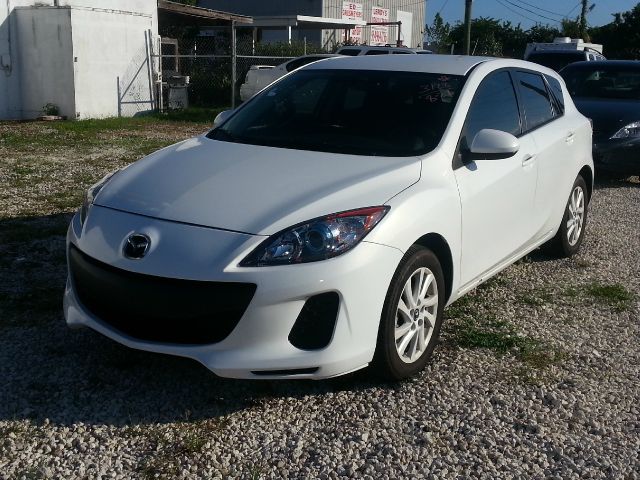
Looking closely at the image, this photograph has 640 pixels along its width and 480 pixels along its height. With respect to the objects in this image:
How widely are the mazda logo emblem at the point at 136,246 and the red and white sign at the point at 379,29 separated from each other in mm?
33832

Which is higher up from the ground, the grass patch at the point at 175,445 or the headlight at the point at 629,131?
the headlight at the point at 629,131

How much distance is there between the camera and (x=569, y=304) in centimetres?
543

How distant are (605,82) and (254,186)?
28.3ft

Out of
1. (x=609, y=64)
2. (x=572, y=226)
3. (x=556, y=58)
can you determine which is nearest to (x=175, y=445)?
(x=572, y=226)

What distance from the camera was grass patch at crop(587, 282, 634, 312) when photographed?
5442 millimetres

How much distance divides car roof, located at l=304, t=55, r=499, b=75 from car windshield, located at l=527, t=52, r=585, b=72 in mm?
12481

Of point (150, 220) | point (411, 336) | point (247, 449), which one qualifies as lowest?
point (247, 449)

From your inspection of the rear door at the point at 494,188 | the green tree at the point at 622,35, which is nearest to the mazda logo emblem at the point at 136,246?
the rear door at the point at 494,188

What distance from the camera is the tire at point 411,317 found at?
3762mm

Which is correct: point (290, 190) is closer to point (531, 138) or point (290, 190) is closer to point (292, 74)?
point (292, 74)

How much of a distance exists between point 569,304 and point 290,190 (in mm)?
2550

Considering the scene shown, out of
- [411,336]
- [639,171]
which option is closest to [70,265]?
[411,336]

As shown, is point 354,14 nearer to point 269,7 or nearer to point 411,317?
point 269,7

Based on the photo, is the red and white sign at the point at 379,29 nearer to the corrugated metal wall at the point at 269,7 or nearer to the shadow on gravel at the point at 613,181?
the corrugated metal wall at the point at 269,7
